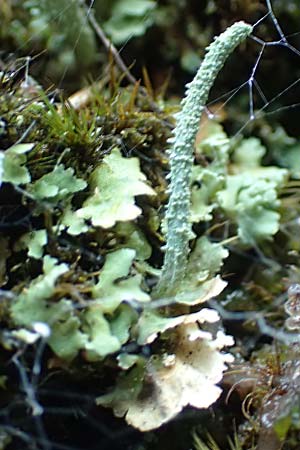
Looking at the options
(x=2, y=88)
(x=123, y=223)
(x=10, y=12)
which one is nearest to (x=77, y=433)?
(x=123, y=223)

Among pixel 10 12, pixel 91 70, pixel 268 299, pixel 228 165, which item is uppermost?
pixel 10 12

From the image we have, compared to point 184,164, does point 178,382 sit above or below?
below

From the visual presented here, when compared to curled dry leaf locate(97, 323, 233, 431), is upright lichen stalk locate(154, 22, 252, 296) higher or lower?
higher

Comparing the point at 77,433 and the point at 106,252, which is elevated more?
the point at 106,252

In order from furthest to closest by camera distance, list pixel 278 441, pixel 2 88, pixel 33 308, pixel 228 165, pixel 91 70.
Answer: pixel 91 70 < pixel 228 165 < pixel 2 88 < pixel 278 441 < pixel 33 308

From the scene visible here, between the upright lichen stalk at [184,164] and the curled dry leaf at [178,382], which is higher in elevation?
the upright lichen stalk at [184,164]

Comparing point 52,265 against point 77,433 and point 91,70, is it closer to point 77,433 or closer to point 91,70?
point 77,433

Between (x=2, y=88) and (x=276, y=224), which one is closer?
(x=2, y=88)

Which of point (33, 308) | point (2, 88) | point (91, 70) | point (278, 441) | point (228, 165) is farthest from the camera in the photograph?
point (91, 70)
